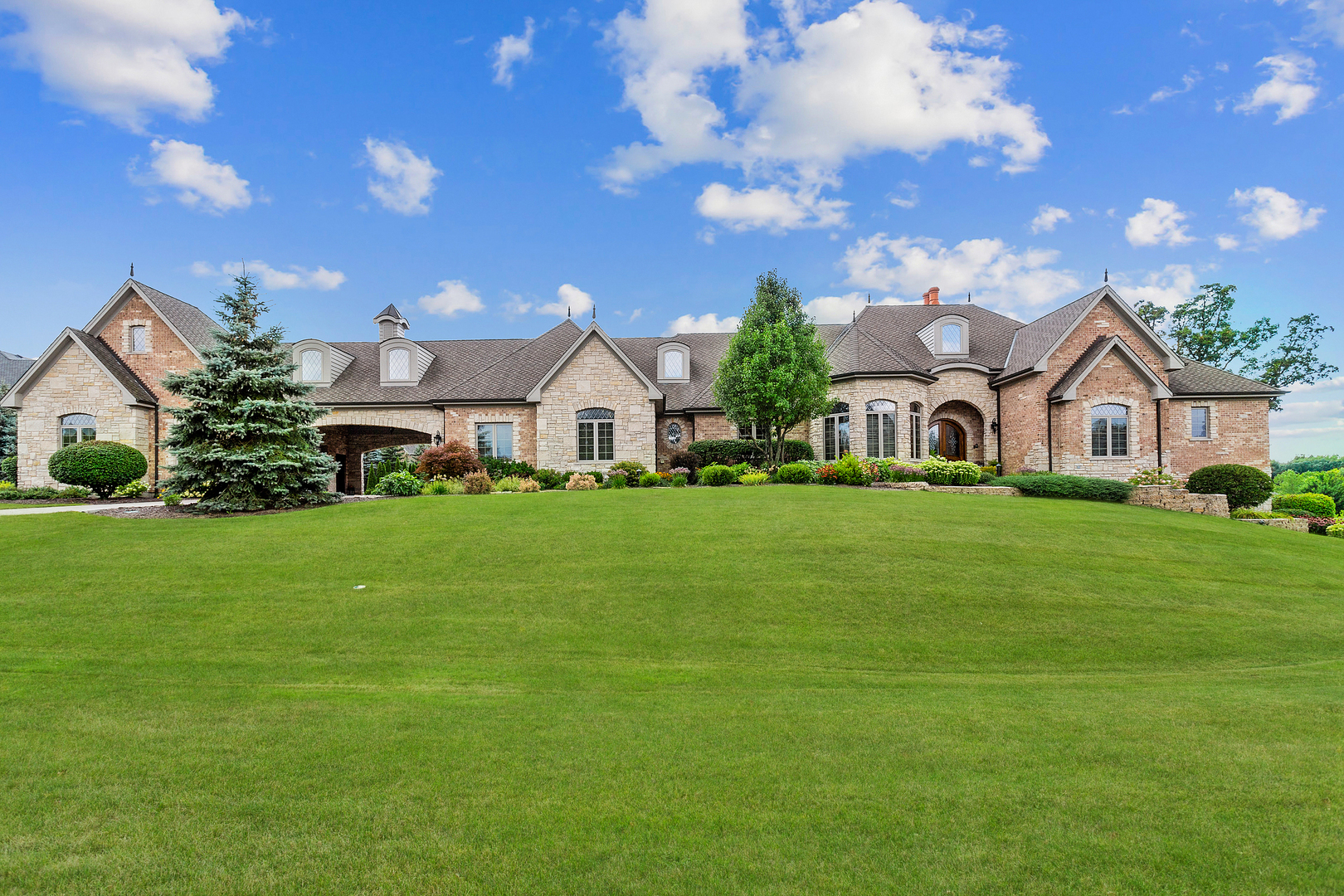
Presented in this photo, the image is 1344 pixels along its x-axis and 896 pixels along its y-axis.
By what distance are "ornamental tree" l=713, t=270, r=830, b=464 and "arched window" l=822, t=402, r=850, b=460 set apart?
3.85 ft

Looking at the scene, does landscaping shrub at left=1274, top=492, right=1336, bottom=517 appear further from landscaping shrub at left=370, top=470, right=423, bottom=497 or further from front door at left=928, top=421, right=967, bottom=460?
landscaping shrub at left=370, top=470, right=423, bottom=497

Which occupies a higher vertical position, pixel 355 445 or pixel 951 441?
pixel 355 445

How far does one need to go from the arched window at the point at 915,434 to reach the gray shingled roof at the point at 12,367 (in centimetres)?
4471

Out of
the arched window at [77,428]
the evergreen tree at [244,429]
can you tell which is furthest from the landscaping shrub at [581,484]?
the arched window at [77,428]

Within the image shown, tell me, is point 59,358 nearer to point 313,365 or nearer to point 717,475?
point 313,365

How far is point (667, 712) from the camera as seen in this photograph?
18.3 feet

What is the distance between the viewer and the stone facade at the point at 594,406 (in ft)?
77.4

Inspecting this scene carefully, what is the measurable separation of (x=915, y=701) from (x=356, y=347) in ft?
97.0

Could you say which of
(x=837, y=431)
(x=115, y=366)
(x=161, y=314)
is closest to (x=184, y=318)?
(x=161, y=314)

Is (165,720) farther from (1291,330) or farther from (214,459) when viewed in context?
(1291,330)

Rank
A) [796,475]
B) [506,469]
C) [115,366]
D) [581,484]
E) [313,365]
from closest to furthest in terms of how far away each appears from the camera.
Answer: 1. [796,475]
2. [581,484]
3. [506,469]
4. [115,366]
5. [313,365]

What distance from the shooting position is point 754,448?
2422cm

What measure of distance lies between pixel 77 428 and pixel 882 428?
98.5ft

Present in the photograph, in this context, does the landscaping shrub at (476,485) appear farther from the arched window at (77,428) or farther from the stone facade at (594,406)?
the arched window at (77,428)
